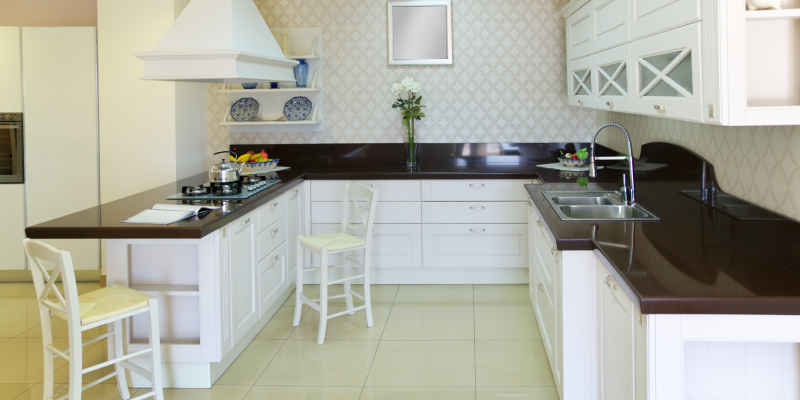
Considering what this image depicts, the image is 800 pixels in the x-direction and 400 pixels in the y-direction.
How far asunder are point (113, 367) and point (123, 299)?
0.78 m

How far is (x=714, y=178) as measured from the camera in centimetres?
283

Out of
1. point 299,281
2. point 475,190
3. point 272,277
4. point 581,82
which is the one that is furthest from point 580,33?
point 272,277

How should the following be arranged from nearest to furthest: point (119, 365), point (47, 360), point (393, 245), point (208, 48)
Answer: point (47, 360)
point (119, 365)
point (208, 48)
point (393, 245)

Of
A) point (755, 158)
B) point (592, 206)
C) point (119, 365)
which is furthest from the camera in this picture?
point (592, 206)

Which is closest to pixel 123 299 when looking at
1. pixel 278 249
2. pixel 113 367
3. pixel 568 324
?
pixel 113 367

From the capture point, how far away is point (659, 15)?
7.98 ft

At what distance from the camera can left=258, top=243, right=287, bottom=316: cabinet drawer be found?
3646 millimetres

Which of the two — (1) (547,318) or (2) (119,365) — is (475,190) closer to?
(1) (547,318)

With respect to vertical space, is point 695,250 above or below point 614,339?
above

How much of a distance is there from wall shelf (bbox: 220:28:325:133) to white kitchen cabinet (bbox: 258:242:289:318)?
4.08 feet

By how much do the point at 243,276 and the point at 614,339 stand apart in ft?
6.39

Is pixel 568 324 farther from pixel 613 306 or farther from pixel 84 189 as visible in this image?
pixel 84 189

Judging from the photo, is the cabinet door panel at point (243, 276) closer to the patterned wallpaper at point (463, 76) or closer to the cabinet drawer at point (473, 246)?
the cabinet drawer at point (473, 246)

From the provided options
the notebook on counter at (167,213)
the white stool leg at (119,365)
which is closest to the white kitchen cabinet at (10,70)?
the notebook on counter at (167,213)
